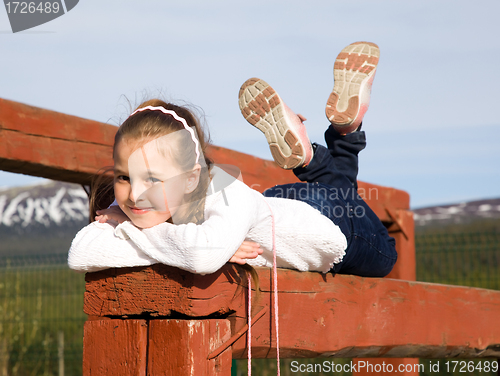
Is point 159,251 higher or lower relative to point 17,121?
lower

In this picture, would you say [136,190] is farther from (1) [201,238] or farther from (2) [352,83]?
(2) [352,83]

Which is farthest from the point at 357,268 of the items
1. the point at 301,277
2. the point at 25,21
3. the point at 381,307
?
the point at 25,21

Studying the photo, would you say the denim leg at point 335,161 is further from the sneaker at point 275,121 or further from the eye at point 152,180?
the eye at point 152,180

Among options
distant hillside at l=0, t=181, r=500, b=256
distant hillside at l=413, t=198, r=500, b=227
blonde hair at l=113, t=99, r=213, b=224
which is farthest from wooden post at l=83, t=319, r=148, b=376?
distant hillside at l=413, t=198, r=500, b=227

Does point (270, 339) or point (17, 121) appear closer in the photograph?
point (270, 339)

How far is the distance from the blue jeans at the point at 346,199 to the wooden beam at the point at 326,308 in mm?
153

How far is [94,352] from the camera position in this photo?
1.34m

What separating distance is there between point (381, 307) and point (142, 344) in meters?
0.96

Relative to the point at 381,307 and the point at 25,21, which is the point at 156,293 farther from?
the point at 25,21

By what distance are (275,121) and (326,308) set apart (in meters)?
0.73

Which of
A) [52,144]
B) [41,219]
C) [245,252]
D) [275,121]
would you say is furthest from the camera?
[41,219]

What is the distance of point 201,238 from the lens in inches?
49.4

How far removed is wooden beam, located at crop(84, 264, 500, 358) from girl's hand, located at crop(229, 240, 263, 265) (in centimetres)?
2

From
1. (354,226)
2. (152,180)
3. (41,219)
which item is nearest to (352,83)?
(354,226)
